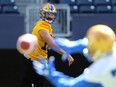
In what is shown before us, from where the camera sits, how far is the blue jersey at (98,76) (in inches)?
159

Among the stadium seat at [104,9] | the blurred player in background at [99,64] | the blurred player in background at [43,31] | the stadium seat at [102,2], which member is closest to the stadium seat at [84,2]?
the stadium seat at [102,2]

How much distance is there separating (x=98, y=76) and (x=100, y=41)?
0.28 metres

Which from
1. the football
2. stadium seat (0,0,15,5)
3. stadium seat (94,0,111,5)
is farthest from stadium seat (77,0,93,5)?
the football

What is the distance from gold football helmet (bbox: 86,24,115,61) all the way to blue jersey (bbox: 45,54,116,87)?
0.06 meters

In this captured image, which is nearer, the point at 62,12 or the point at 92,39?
the point at 92,39

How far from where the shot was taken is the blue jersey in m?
4.03

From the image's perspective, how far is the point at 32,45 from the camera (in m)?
4.68

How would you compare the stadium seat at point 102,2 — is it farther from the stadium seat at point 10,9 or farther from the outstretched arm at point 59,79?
the outstretched arm at point 59,79

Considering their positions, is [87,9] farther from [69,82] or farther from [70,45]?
[69,82]

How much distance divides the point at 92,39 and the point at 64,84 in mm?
451

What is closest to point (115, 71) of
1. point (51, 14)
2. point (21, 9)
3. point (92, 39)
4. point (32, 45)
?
point (92, 39)

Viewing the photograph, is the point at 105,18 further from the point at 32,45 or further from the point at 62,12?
the point at 32,45

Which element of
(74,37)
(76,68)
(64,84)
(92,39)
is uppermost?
(92,39)

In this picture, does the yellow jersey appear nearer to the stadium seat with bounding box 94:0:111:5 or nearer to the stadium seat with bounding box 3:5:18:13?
the stadium seat with bounding box 3:5:18:13
